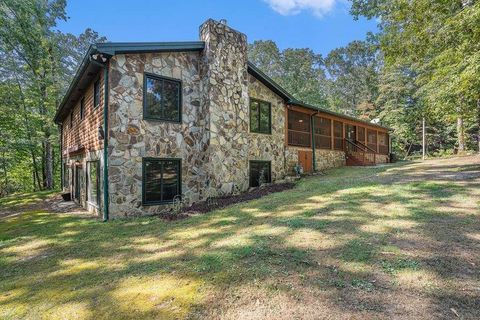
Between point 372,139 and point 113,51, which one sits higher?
point 113,51

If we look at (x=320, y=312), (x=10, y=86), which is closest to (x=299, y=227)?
(x=320, y=312)

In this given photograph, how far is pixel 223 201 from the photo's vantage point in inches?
370

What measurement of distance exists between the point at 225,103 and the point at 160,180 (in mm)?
3675

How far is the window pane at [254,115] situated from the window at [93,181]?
6214mm

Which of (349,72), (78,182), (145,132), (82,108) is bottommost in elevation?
(78,182)

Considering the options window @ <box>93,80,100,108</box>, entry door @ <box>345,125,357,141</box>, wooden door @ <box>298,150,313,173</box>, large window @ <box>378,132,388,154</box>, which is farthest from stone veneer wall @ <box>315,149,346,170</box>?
window @ <box>93,80,100,108</box>

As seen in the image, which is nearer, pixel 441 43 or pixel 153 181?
pixel 153 181

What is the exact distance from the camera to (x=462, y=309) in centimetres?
269

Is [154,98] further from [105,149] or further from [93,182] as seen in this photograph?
[93,182]

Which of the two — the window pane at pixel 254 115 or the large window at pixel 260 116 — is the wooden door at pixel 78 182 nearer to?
the window pane at pixel 254 115

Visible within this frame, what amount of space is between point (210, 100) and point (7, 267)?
23.1ft

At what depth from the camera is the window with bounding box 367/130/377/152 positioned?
20.9 m

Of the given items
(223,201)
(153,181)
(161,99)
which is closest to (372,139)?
(223,201)

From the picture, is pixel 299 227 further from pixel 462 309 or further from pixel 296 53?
pixel 296 53
